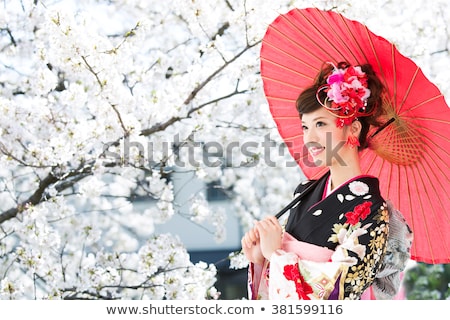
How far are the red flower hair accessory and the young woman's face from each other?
19 mm

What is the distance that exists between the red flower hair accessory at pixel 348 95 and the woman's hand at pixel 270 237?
0.32 m

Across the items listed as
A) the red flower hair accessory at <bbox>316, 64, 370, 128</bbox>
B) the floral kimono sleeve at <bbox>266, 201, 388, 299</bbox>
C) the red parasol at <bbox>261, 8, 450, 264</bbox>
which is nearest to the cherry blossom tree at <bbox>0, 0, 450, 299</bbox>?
the red parasol at <bbox>261, 8, 450, 264</bbox>

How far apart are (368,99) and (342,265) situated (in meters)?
0.46

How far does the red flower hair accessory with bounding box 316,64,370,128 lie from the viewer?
1.52 metres

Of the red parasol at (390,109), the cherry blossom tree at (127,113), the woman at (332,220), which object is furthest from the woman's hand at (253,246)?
the cherry blossom tree at (127,113)

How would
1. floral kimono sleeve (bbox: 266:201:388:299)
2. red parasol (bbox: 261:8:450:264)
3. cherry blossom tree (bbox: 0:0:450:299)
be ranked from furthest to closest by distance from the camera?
cherry blossom tree (bbox: 0:0:450:299), red parasol (bbox: 261:8:450:264), floral kimono sleeve (bbox: 266:201:388:299)

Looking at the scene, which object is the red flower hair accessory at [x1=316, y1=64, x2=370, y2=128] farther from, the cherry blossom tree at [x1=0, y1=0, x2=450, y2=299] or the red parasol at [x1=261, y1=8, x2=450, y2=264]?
the cherry blossom tree at [x1=0, y1=0, x2=450, y2=299]

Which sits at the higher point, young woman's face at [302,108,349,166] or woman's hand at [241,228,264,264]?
young woman's face at [302,108,349,166]

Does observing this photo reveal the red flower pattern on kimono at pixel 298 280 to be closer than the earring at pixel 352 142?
Yes

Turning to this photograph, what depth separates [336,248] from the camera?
1433 mm

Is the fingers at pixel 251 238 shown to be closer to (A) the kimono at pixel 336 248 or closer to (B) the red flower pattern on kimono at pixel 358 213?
(A) the kimono at pixel 336 248

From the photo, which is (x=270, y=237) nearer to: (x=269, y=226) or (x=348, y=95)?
(x=269, y=226)

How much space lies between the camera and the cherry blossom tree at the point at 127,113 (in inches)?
94.1

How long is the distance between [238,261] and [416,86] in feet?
4.95
